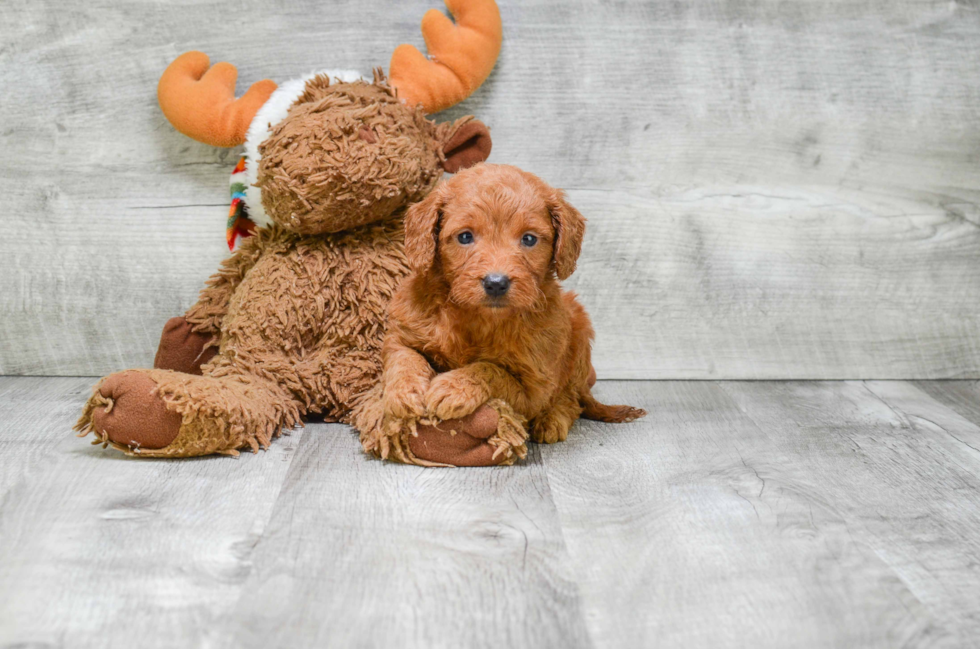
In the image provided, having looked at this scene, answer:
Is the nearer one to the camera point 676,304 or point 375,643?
point 375,643

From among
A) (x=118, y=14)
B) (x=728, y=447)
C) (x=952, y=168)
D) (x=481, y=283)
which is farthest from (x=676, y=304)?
(x=118, y=14)

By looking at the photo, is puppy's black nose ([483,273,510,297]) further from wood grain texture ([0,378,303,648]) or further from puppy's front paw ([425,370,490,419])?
wood grain texture ([0,378,303,648])

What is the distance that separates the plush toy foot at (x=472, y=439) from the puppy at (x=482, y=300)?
0.10 ft

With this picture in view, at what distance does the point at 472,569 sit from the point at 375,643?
199 mm

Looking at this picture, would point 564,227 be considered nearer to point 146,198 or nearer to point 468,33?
point 468,33

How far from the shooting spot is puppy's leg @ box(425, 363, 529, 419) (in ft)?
4.59

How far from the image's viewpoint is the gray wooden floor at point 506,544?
1.01 metres

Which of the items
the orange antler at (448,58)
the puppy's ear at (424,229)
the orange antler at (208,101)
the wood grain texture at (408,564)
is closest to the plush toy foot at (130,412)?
the wood grain texture at (408,564)

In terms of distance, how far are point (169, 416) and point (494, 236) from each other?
62cm

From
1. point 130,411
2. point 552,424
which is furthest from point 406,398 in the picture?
point 130,411

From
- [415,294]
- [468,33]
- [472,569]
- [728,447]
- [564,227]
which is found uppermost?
[468,33]

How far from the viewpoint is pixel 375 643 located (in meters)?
0.96

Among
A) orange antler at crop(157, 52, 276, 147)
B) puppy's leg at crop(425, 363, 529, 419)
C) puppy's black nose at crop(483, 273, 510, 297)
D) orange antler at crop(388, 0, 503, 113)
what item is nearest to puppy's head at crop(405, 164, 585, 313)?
puppy's black nose at crop(483, 273, 510, 297)

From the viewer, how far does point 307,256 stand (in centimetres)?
170
